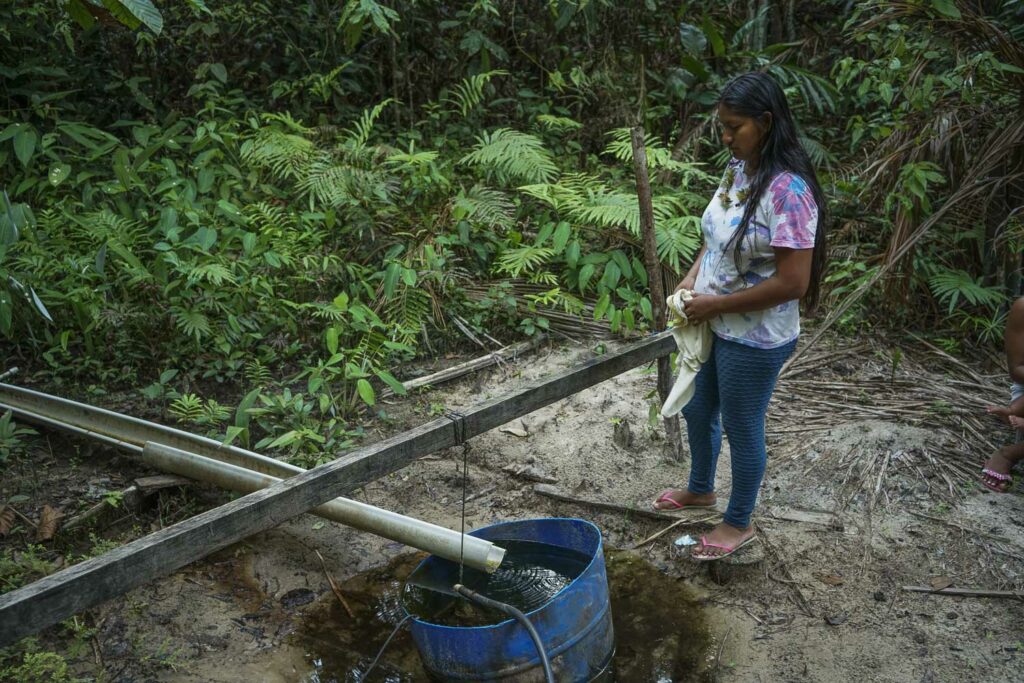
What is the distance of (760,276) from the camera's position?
8.64 feet

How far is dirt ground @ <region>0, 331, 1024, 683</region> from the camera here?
267cm

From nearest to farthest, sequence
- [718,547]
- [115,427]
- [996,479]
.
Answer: [718,547]
[996,479]
[115,427]

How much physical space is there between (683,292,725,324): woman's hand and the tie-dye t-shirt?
4cm

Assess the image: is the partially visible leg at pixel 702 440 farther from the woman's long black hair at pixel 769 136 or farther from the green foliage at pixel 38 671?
the green foliage at pixel 38 671

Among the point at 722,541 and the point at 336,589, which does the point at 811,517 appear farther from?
the point at 336,589

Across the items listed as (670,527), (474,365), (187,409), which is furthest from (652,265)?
(187,409)

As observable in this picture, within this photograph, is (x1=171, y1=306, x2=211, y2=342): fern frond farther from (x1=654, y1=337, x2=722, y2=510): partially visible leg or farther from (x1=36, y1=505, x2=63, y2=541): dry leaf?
(x1=654, y1=337, x2=722, y2=510): partially visible leg

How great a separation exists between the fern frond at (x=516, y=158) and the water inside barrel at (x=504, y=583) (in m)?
2.93

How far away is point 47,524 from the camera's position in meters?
3.15

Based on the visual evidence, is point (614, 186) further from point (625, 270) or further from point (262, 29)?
point (262, 29)

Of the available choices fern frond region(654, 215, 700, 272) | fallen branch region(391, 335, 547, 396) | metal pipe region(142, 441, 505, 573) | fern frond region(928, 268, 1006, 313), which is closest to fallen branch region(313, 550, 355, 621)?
metal pipe region(142, 441, 505, 573)

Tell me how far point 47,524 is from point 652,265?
2637 millimetres

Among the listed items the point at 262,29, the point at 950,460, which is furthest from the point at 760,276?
the point at 262,29

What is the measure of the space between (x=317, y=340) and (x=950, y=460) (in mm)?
3246
